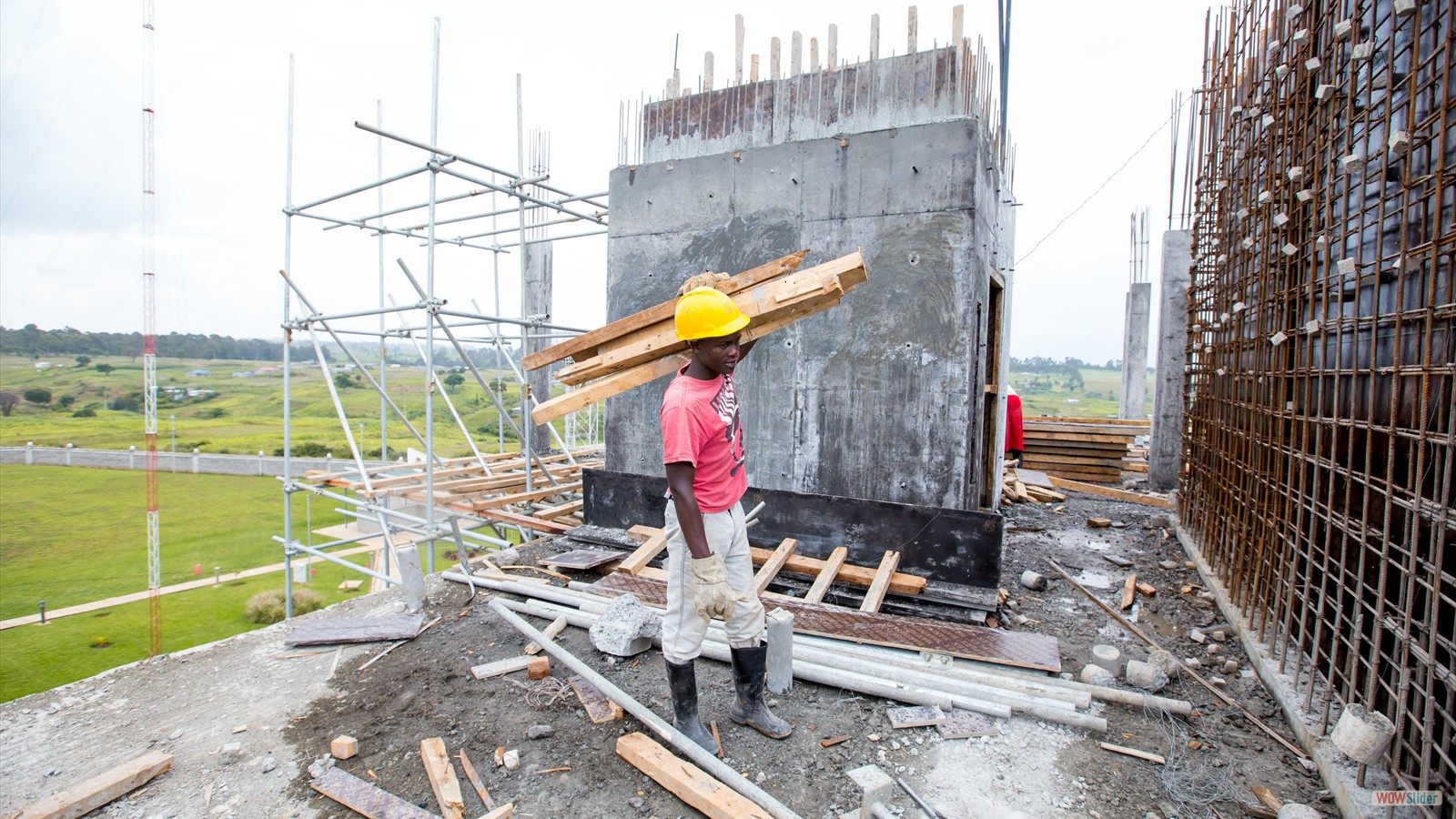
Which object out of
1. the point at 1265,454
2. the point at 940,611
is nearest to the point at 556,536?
the point at 940,611

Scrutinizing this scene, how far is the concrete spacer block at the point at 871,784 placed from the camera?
2.54 meters

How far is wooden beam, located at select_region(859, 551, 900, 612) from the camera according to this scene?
15.3 feet

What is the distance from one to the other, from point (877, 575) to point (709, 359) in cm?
285

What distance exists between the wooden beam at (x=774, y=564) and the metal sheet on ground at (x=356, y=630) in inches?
96.2

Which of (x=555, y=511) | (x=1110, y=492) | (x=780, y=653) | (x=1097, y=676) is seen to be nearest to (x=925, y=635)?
(x=1097, y=676)

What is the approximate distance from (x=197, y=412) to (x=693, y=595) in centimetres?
5998

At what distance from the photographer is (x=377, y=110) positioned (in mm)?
9617

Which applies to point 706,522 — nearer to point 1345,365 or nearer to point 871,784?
point 871,784

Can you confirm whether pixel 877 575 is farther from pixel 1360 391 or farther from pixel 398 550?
pixel 398 550

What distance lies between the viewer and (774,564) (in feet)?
17.3

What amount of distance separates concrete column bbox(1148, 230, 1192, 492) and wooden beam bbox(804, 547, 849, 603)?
7.55 metres

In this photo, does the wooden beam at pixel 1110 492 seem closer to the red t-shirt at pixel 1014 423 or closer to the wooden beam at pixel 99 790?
the red t-shirt at pixel 1014 423

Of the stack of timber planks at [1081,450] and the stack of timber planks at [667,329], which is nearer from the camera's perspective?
the stack of timber planks at [667,329]

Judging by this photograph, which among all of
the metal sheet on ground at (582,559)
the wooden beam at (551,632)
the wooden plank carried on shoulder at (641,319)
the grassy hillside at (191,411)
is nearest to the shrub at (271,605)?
the metal sheet on ground at (582,559)
